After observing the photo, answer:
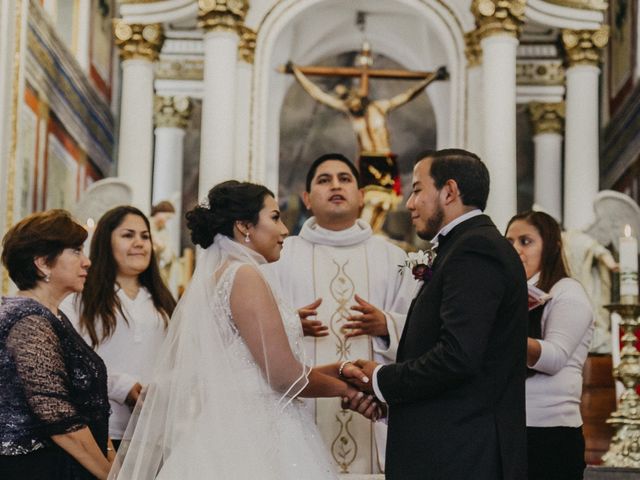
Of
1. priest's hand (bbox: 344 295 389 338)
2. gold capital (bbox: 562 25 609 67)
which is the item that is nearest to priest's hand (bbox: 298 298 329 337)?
priest's hand (bbox: 344 295 389 338)

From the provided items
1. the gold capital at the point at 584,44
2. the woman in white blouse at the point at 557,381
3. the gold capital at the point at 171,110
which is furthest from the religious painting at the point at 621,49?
the woman in white blouse at the point at 557,381

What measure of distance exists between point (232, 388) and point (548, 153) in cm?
979

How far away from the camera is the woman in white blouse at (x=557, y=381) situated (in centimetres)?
445

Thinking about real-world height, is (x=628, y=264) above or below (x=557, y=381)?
above

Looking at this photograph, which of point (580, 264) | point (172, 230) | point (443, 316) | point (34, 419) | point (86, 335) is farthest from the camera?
point (172, 230)

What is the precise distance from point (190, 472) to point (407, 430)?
2.53 feet

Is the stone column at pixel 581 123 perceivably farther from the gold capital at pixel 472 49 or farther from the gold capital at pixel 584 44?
the gold capital at pixel 472 49

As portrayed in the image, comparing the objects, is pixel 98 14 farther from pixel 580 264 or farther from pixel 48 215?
pixel 48 215

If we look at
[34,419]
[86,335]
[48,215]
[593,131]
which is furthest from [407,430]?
[593,131]

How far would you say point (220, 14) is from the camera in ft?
34.6

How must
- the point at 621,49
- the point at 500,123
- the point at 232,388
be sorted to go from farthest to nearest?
the point at 621,49, the point at 500,123, the point at 232,388

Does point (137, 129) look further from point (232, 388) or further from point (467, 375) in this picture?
point (467, 375)

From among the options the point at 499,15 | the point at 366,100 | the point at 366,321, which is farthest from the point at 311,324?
the point at 366,100

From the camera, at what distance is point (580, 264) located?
973cm
